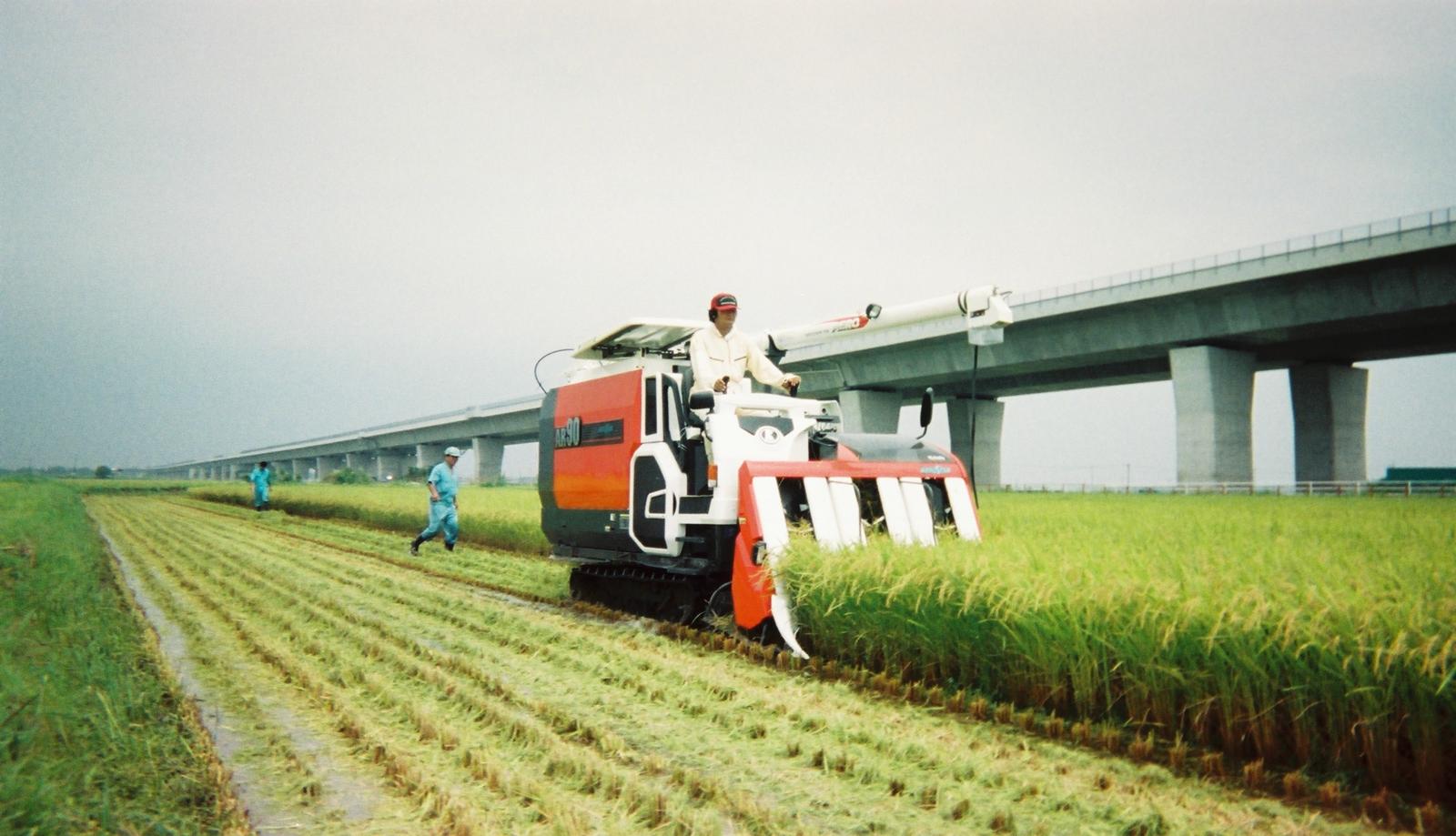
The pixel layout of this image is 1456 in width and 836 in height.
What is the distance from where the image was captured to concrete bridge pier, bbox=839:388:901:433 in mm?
37781

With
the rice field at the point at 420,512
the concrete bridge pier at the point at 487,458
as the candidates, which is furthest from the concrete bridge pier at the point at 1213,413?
the concrete bridge pier at the point at 487,458

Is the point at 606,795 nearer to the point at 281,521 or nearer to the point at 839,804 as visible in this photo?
the point at 839,804

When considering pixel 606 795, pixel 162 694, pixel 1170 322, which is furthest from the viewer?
pixel 1170 322

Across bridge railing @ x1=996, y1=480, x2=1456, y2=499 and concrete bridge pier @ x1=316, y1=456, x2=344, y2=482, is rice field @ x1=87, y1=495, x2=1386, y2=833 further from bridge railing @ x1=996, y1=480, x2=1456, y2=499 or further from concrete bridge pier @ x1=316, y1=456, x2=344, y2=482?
concrete bridge pier @ x1=316, y1=456, x2=344, y2=482

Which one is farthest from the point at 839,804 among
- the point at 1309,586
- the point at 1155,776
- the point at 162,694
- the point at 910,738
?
the point at 162,694

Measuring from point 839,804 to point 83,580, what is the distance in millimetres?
9345

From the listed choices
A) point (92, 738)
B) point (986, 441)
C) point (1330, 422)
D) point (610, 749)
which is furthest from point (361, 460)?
point (610, 749)

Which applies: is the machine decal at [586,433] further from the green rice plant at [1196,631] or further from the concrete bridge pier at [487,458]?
the concrete bridge pier at [487,458]

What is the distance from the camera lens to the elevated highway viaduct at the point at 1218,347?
22203 mm

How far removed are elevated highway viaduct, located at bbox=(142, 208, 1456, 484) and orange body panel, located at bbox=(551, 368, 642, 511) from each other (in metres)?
9.38

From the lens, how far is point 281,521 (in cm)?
2503

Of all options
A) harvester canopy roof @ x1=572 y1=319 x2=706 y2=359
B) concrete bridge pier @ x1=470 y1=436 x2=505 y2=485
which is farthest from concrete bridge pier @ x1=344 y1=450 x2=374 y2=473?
harvester canopy roof @ x1=572 y1=319 x2=706 y2=359

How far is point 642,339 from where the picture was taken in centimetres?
996

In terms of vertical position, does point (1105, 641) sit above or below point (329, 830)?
above
